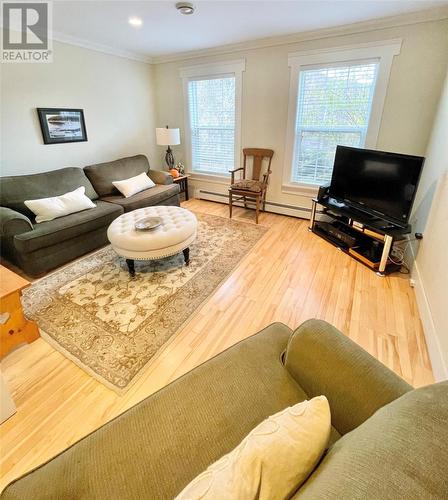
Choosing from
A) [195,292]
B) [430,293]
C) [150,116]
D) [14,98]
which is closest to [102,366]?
[195,292]

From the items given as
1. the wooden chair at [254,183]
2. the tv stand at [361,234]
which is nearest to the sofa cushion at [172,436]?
the tv stand at [361,234]

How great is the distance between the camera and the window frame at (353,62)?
9.62ft

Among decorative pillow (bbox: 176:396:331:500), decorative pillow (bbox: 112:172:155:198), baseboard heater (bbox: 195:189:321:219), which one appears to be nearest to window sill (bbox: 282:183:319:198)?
baseboard heater (bbox: 195:189:321:219)

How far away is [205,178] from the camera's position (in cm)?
484

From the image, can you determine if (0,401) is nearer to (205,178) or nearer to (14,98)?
(14,98)

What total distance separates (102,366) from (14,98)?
324cm

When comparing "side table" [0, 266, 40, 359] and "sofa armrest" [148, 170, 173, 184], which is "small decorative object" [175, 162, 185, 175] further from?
"side table" [0, 266, 40, 359]

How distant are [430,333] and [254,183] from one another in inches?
112

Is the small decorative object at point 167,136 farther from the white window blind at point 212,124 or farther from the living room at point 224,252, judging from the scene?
the white window blind at point 212,124

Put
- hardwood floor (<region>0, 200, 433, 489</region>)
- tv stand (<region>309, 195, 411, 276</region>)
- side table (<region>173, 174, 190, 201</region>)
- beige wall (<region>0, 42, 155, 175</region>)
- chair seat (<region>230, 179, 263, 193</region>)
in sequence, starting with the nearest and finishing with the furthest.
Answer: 1. hardwood floor (<region>0, 200, 433, 489</region>)
2. tv stand (<region>309, 195, 411, 276</region>)
3. beige wall (<region>0, 42, 155, 175</region>)
4. chair seat (<region>230, 179, 263, 193</region>)
5. side table (<region>173, 174, 190, 201</region>)

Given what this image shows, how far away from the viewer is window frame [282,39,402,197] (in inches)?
115

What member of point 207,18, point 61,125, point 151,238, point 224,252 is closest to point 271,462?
point 151,238

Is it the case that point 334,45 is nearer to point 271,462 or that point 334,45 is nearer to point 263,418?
point 263,418

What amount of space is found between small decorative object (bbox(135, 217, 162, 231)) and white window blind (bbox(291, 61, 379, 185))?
2.37 metres
